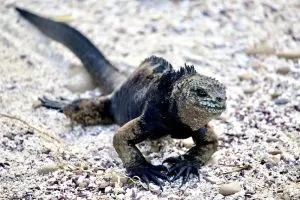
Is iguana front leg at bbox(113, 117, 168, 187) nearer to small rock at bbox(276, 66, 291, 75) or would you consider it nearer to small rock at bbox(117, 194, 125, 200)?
small rock at bbox(117, 194, 125, 200)

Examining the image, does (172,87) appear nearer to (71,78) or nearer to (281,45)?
(71,78)

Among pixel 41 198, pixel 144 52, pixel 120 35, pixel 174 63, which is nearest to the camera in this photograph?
pixel 41 198

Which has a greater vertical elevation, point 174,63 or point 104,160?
point 174,63

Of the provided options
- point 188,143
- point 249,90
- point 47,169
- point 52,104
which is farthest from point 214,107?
point 52,104

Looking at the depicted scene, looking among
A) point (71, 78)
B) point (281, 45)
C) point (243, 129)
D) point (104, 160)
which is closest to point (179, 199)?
point (104, 160)

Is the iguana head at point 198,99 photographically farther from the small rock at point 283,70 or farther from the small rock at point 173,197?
the small rock at point 283,70

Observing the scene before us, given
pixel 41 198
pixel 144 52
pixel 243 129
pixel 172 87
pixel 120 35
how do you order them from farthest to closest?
pixel 120 35 → pixel 144 52 → pixel 243 129 → pixel 172 87 → pixel 41 198

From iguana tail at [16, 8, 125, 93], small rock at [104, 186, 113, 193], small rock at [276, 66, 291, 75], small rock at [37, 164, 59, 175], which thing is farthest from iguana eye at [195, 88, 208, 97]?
small rock at [276, 66, 291, 75]
